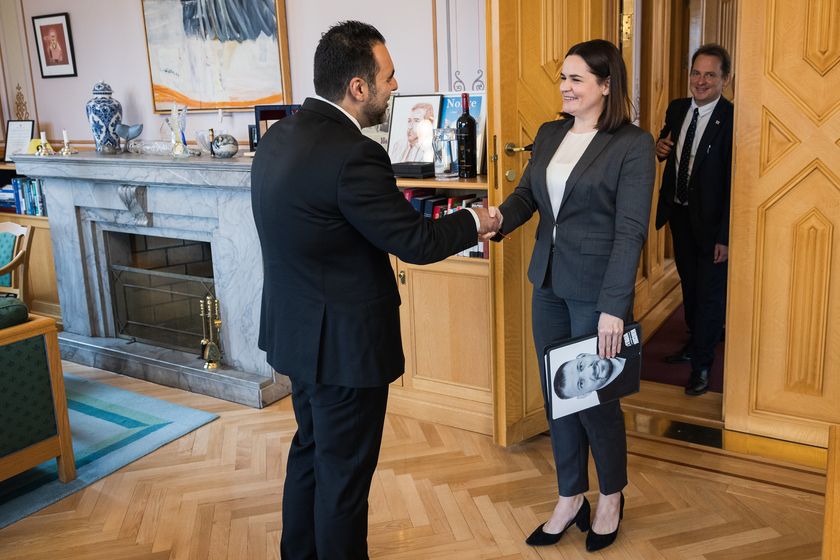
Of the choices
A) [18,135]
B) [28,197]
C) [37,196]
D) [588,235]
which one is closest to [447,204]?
[588,235]

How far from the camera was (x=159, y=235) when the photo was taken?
181 inches

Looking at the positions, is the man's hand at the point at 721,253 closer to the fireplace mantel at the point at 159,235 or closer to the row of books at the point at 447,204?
the row of books at the point at 447,204

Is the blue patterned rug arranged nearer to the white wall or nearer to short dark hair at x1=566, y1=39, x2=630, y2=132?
the white wall

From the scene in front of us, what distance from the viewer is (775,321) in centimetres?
319

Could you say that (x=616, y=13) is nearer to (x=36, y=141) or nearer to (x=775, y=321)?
(x=775, y=321)

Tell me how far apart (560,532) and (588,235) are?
1.05m

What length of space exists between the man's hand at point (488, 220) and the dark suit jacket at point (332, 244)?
0.22 meters

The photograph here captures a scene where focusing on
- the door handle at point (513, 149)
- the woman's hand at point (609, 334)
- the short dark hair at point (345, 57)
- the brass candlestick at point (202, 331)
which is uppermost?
the short dark hair at point (345, 57)

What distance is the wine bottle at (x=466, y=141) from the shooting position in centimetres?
341

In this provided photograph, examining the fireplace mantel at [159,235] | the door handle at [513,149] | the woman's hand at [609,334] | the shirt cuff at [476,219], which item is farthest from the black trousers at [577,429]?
the fireplace mantel at [159,235]

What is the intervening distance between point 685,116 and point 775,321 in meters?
1.32

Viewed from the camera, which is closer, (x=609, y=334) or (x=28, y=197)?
(x=609, y=334)

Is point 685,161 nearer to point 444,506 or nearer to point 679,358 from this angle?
point 679,358

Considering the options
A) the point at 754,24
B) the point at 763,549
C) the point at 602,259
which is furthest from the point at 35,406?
the point at 754,24
